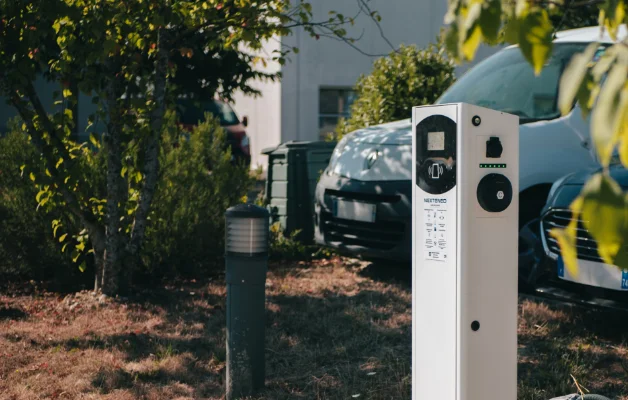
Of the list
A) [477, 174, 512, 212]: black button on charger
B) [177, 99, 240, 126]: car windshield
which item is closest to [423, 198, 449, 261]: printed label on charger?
[477, 174, 512, 212]: black button on charger

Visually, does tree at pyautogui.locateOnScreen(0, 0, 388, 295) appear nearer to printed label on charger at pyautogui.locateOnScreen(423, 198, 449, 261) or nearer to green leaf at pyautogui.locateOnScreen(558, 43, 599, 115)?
printed label on charger at pyautogui.locateOnScreen(423, 198, 449, 261)

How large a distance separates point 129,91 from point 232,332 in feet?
8.94

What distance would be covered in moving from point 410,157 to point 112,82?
7.40ft

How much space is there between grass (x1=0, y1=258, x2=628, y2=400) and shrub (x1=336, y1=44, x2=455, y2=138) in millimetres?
2552

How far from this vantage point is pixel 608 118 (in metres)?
1.18

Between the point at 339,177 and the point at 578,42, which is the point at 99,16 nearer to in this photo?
the point at 339,177

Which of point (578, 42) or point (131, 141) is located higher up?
point (578, 42)

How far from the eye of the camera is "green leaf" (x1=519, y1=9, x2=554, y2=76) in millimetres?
1394

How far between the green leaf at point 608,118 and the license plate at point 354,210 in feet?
17.0

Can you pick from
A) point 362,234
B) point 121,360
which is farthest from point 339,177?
point 121,360

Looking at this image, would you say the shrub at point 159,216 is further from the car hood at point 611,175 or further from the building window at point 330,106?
the building window at point 330,106

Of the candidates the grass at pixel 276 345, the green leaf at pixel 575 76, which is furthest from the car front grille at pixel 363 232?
the green leaf at pixel 575 76

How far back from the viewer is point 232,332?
4.23m

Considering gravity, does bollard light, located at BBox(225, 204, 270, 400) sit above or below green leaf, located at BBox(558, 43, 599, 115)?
below
